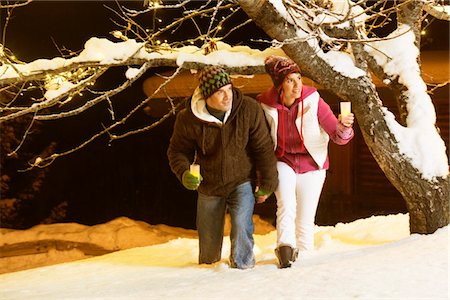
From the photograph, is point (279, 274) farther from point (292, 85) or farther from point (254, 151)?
point (292, 85)

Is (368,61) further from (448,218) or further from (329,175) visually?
(329,175)

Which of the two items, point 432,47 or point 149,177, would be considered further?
point 149,177

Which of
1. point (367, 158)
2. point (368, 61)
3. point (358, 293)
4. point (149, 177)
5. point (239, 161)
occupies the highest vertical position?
point (368, 61)

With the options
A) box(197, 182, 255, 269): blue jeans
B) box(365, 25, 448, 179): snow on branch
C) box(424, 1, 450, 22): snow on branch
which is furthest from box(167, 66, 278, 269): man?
box(424, 1, 450, 22): snow on branch

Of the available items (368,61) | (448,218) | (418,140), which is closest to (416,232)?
(448,218)

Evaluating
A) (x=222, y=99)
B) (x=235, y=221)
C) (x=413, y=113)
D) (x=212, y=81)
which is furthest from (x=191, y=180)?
(x=413, y=113)

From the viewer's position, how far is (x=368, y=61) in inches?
205

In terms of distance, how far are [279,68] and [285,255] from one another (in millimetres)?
1478

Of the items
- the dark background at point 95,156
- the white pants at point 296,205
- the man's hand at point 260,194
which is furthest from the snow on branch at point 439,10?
the dark background at point 95,156

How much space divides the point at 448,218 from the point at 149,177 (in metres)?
11.0

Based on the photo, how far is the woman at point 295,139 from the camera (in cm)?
448

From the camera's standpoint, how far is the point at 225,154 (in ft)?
14.9

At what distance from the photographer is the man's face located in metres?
4.39

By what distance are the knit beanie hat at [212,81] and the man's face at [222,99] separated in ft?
0.09
